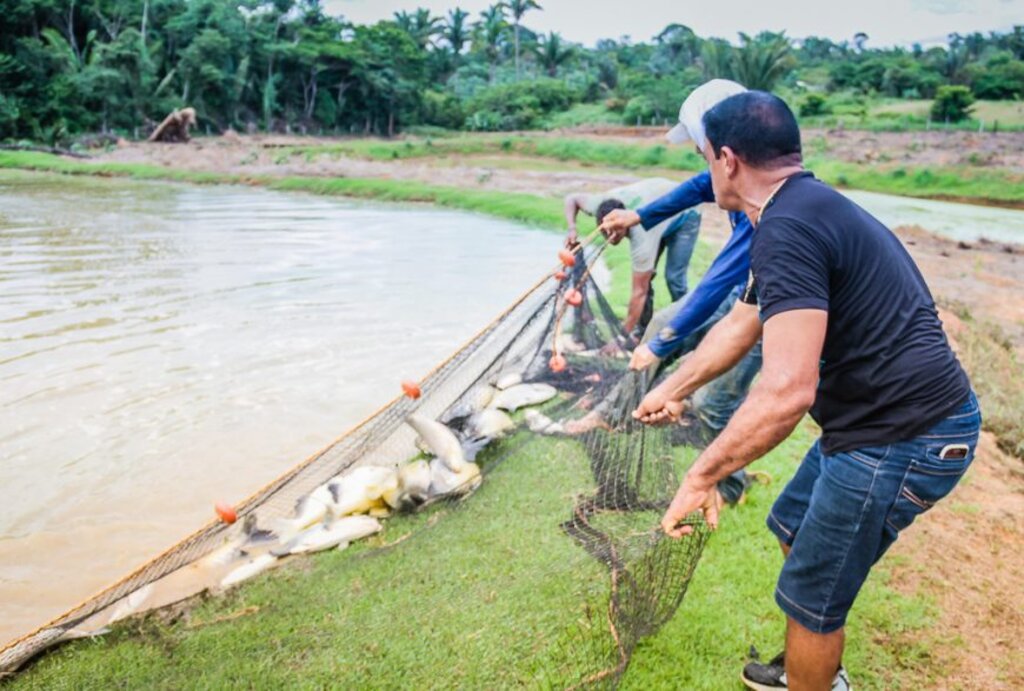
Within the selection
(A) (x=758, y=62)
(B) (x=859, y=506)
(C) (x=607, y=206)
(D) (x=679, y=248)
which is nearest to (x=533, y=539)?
(B) (x=859, y=506)

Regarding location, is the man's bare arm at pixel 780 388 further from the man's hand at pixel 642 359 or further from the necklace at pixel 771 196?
the man's hand at pixel 642 359

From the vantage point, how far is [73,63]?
113 ft

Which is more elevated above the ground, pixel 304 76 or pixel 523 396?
pixel 304 76

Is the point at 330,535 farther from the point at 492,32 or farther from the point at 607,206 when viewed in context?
the point at 492,32

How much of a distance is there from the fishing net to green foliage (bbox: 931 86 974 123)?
3658 cm

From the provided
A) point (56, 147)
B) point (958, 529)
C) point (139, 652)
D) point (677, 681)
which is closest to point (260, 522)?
point (139, 652)

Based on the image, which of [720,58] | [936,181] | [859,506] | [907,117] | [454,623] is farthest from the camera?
[720,58]

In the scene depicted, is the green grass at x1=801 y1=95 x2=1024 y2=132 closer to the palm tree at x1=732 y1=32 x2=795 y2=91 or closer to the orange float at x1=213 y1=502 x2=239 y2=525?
the palm tree at x1=732 y1=32 x2=795 y2=91

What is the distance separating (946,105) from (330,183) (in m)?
29.0

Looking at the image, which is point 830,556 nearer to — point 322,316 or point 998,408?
point 998,408

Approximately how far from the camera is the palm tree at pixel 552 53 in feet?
181

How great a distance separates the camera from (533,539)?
10.9ft

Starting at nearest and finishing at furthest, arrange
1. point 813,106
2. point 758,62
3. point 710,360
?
point 710,360 < point 758,62 < point 813,106

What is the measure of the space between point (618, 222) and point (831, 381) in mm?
2321
